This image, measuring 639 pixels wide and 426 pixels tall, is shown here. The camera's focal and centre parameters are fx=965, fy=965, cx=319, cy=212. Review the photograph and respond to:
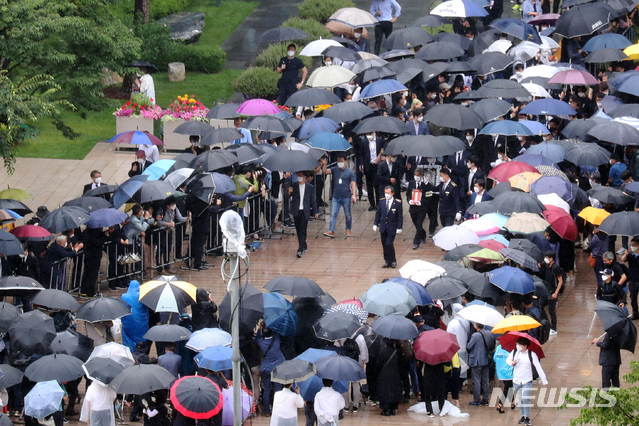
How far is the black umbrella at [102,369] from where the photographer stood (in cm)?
1280

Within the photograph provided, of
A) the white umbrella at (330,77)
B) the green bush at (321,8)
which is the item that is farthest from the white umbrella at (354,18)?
the green bush at (321,8)

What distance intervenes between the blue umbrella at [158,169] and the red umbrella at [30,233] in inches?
120

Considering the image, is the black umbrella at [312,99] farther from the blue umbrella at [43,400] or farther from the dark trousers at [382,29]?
the blue umbrella at [43,400]

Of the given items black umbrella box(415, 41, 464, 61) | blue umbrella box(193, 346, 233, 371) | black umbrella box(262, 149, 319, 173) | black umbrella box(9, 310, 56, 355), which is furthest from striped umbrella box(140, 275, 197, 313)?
black umbrella box(415, 41, 464, 61)

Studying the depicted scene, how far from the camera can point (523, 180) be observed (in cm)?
1861

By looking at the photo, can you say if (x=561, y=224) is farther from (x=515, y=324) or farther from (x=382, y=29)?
(x=382, y=29)

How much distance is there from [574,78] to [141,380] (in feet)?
48.4

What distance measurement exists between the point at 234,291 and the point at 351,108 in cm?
A: 1182

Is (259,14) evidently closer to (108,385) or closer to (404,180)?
(404,180)

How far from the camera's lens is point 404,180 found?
22.4 meters

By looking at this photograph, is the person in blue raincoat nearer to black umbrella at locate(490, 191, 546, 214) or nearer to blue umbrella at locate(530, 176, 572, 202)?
black umbrella at locate(490, 191, 546, 214)

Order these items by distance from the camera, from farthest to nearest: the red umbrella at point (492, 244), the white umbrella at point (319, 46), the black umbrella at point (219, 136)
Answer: the white umbrella at point (319, 46) → the black umbrella at point (219, 136) → the red umbrella at point (492, 244)

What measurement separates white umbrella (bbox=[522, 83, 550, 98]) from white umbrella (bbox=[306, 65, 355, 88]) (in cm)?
430

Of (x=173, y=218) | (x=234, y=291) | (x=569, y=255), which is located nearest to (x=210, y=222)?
(x=173, y=218)
